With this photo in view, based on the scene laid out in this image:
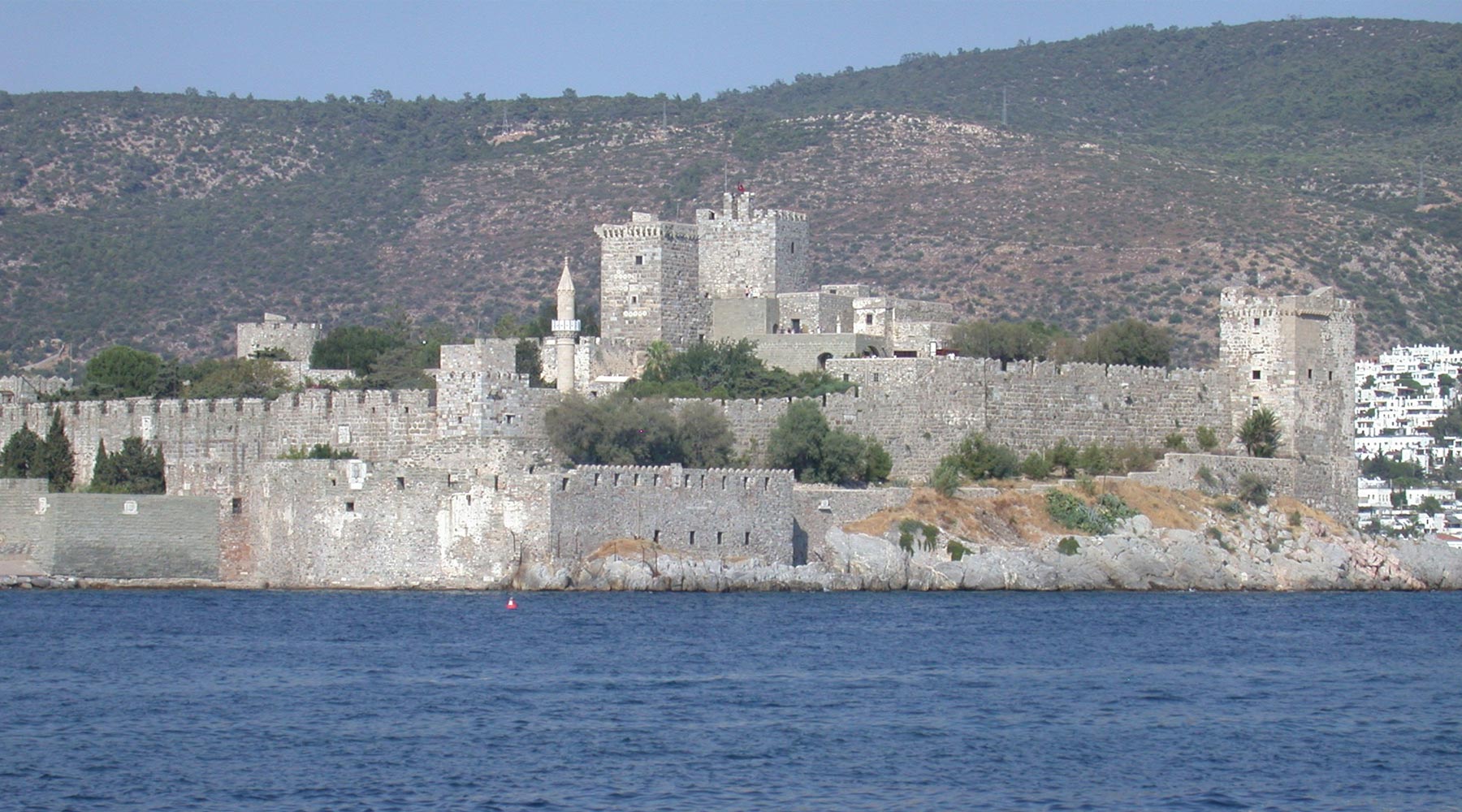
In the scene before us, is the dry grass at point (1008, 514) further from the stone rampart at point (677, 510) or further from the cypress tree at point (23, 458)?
the cypress tree at point (23, 458)

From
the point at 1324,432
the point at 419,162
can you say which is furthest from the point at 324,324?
the point at 1324,432

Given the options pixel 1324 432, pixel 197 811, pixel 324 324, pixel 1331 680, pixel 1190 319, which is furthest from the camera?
pixel 324 324

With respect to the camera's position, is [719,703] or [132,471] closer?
[719,703]

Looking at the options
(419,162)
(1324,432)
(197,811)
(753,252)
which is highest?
(419,162)

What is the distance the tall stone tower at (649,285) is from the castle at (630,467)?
0.05 m

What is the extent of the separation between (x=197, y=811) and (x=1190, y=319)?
55.5m

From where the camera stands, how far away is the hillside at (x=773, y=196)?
7938 centimetres

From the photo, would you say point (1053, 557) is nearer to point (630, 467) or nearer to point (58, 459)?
point (630, 467)

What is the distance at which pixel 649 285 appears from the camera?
49.4 m

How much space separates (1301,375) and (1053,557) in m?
8.95

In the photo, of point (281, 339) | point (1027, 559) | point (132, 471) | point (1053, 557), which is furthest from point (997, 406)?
point (281, 339)

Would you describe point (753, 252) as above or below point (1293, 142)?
below

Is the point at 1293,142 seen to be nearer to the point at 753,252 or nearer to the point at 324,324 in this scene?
the point at 324,324

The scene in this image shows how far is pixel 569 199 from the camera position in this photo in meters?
91.0
